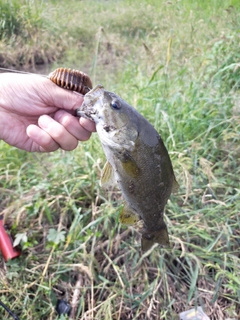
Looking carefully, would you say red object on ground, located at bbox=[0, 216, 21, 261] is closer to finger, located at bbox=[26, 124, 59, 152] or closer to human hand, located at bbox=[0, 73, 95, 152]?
human hand, located at bbox=[0, 73, 95, 152]

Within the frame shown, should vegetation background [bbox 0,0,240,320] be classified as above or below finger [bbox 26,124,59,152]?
below

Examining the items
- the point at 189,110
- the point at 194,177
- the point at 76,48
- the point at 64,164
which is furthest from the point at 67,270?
the point at 76,48

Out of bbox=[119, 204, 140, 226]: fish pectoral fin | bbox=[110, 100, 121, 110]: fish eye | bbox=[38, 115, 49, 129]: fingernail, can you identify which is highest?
bbox=[110, 100, 121, 110]: fish eye

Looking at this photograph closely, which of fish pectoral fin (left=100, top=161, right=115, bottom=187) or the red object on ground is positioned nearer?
fish pectoral fin (left=100, top=161, right=115, bottom=187)

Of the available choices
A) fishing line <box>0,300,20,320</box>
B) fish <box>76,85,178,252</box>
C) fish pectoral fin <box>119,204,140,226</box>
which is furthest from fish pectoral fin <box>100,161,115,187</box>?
fishing line <box>0,300,20,320</box>

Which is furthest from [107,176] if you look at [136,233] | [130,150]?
[136,233]

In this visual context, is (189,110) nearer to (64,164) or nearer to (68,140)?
(64,164)

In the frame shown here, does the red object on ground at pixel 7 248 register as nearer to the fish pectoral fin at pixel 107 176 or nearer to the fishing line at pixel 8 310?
the fishing line at pixel 8 310
